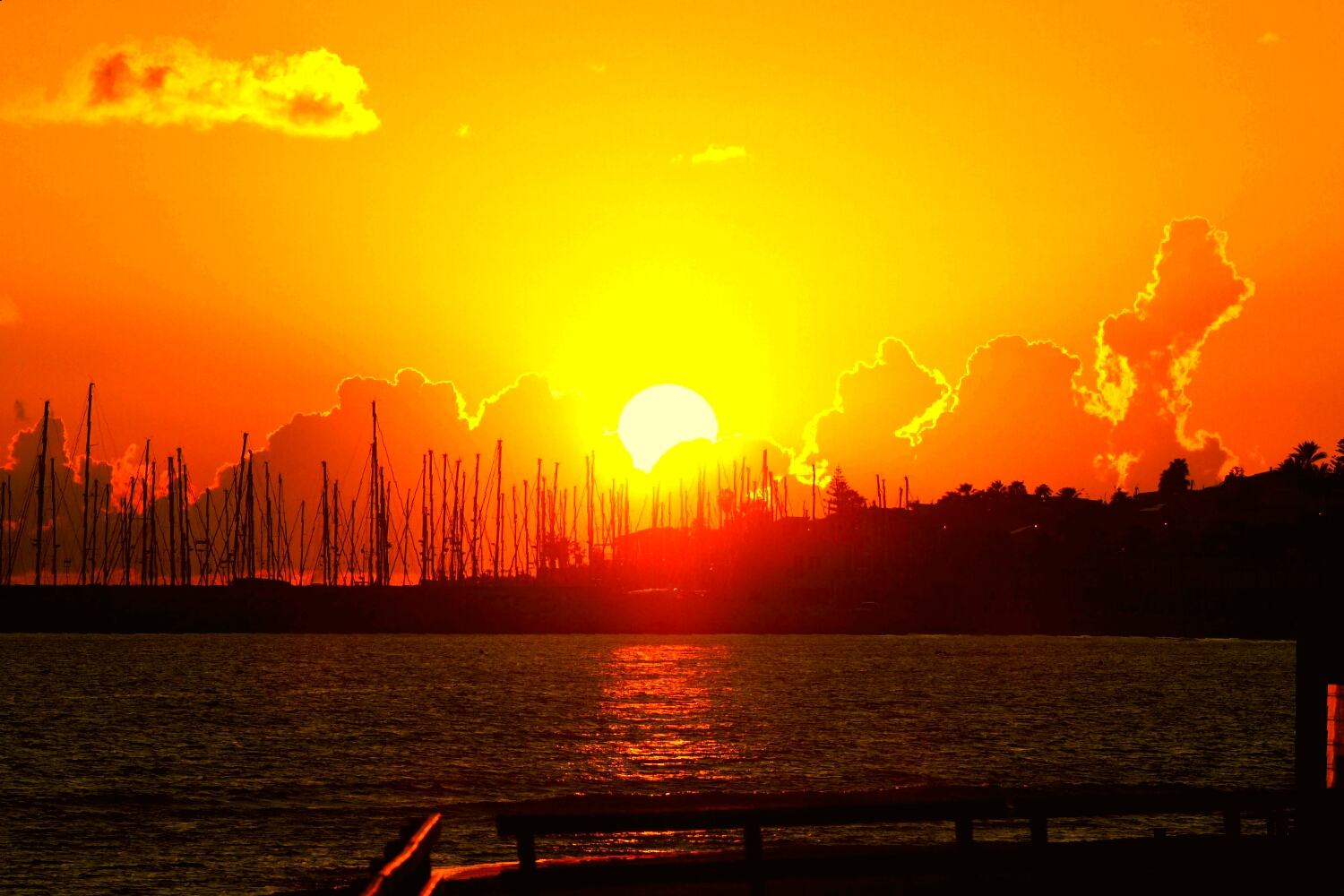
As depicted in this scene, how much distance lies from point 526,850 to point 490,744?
51.5m

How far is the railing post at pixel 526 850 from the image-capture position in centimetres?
1421

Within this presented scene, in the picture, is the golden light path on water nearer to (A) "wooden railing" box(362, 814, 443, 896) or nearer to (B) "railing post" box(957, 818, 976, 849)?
(B) "railing post" box(957, 818, 976, 849)

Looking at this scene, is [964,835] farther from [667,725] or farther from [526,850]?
[667,725]

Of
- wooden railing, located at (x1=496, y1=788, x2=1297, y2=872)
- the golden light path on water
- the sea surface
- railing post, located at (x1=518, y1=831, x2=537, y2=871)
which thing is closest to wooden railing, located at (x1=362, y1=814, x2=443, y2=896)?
wooden railing, located at (x1=496, y1=788, x2=1297, y2=872)

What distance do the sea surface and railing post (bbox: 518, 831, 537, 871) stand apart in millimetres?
17435

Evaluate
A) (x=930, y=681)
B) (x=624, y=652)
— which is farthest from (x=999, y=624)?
(x=930, y=681)

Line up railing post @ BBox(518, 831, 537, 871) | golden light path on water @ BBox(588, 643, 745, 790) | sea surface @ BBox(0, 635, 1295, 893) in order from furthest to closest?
1. golden light path on water @ BBox(588, 643, 745, 790)
2. sea surface @ BBox(0, 635, 1295, 893)
3. railing post @ BBox(518, 831, 537, 871)

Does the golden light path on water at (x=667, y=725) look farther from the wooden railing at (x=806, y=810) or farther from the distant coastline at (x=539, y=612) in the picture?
the distant coastline at (x=539, y=612)

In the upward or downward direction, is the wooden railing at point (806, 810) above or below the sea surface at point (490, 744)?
above

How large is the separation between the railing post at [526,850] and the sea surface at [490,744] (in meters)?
17.4

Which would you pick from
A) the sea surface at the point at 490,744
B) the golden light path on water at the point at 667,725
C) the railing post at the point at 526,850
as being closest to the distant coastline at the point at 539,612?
the sea surface at the point at 490,744

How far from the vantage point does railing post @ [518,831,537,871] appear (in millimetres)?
14211

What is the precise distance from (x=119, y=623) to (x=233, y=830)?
156005 mm

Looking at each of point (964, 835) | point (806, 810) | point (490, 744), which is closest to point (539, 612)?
point (490, 744)
